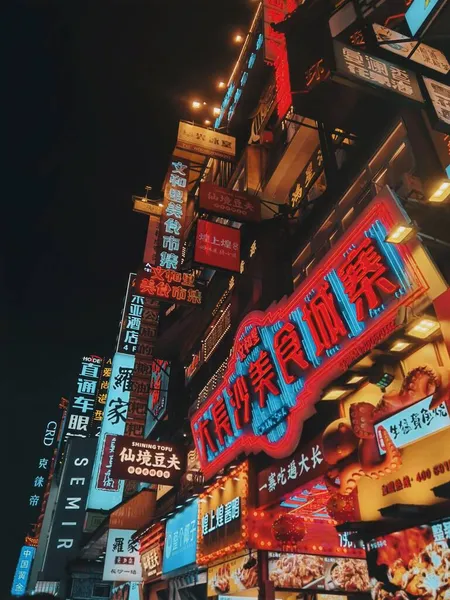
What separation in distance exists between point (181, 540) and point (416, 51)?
15270mm

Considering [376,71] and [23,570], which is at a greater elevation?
[23,570]

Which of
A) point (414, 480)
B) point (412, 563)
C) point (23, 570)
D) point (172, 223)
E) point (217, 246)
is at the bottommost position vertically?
point (412, 563)

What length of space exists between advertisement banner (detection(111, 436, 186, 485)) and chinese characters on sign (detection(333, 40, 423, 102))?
43.6ft

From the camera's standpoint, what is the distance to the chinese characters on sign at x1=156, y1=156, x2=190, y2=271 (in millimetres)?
18047

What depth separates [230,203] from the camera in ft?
51.7

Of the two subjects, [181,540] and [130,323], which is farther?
[130,323]

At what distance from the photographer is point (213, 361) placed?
Answer: 18.8 m

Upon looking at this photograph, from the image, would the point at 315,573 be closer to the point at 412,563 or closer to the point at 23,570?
the point at 412,563

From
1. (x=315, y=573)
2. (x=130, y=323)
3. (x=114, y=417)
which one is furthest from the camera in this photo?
(x=130, y=323)

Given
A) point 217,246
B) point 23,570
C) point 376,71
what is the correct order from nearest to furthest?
1. point 376,71
2. point 217,246
3. point 23,570

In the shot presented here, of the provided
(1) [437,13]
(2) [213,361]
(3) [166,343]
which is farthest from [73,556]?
(1) [437,13]

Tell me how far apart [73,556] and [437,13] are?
40.6 meters

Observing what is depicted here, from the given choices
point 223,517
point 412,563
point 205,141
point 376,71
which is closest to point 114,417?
point 205,141

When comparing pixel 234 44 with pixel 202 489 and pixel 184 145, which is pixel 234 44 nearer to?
pixel 184 145
